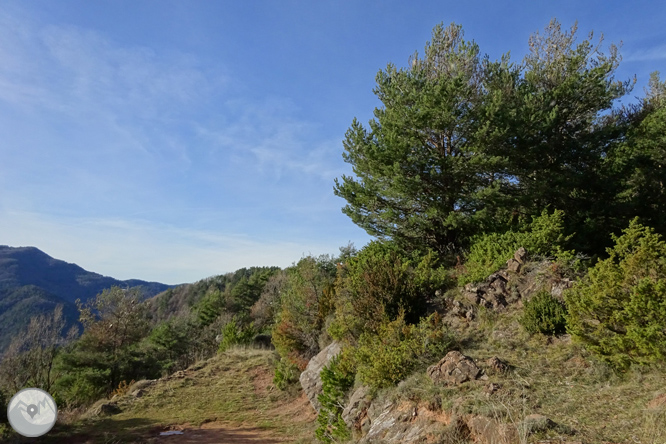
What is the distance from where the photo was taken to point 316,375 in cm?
1287

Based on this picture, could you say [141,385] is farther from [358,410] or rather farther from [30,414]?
[358,410]

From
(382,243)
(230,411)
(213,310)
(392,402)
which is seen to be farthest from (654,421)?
(213,310)

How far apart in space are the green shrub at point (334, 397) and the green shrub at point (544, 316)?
4734 millimetres

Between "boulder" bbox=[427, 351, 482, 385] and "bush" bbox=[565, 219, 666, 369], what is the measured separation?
1.91 m

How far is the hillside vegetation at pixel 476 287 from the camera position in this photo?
5.58 m

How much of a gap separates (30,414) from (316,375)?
29.9ft

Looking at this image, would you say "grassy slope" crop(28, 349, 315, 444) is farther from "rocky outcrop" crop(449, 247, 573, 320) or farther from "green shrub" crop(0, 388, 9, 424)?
"rocky outcrop" crop(449, 247, 573, 320)

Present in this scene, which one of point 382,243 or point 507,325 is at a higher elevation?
point 382,243

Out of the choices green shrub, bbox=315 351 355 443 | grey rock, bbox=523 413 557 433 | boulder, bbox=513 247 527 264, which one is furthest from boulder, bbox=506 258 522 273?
grey rock, bbox=523 413 557 433

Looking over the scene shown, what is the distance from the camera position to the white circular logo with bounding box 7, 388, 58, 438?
10.7 metres

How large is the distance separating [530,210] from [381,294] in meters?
8.14

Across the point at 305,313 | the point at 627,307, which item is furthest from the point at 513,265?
the point at 305,313

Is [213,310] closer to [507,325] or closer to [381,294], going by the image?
[381,294]

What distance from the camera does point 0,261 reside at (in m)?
199
